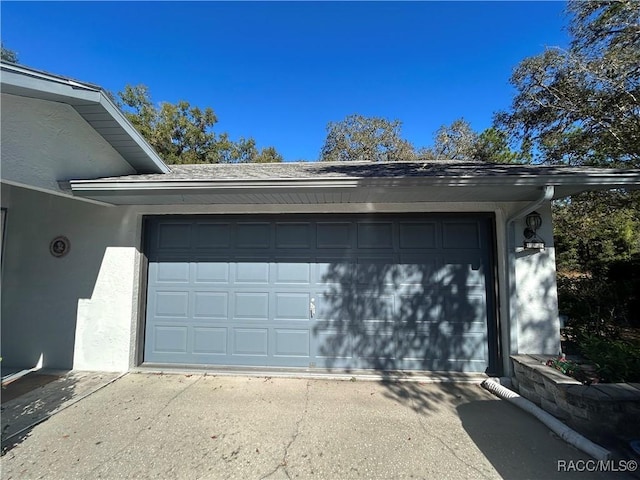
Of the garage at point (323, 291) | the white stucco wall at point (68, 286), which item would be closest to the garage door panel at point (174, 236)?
the garage at point (323, 291)

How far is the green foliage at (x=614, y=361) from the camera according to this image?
3.19m

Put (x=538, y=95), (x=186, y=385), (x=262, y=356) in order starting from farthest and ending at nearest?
(x=538, y=95), (x=262, y=356), (x=186, y=385)

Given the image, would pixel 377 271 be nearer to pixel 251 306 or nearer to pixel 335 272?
pixel 335 272

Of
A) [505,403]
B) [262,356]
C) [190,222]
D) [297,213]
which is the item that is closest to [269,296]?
[262,356]

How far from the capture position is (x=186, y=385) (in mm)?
4051

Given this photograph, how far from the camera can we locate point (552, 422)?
2994mm

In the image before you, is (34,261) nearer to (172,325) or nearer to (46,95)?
(172,325)

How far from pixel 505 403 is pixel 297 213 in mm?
3718

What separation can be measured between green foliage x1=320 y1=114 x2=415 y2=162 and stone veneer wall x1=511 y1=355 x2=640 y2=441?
700 inches

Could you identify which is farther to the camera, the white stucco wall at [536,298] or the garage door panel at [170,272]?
the garage door panel at [170,272]

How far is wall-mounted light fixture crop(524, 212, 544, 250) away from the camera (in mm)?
4004

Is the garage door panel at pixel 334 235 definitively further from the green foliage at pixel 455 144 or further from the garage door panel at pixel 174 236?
the green foliage at pixel 455 144

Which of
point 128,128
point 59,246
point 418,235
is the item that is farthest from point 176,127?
point 418,235

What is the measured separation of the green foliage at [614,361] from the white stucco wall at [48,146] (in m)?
6.88
